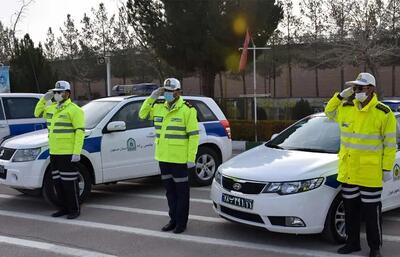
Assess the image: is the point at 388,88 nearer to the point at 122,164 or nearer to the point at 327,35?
the point at 327,35

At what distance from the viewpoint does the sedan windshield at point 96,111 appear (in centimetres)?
853

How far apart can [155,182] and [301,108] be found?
40.0 feet

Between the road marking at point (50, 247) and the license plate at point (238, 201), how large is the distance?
147 centimetres

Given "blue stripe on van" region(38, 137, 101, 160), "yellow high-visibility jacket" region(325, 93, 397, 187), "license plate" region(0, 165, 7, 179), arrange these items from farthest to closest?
"blue stripe on van" region(38, 137, 101, 160) < "license plate" region(0, 165, 7, 179) < "yellow high-visibility jacket" region(325, 93, 397, 187)

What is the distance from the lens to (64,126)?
287 inches

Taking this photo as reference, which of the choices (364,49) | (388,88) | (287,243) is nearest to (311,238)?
(287,243)

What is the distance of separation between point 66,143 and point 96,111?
66.0 inches

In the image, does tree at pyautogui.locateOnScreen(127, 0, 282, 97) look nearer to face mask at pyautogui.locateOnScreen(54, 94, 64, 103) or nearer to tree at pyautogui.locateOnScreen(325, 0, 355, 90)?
tree at pyautogui.locateOnScreen(325, 0, 355, 90)

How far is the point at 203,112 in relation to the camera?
9875mm

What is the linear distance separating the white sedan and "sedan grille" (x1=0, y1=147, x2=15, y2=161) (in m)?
3.43

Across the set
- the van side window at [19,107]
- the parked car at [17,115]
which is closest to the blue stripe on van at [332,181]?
the parked car at [17,115]

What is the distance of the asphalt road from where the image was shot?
578cm

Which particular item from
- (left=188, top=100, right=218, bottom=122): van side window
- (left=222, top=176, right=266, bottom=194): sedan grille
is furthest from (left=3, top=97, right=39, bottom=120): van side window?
(left=222, top=176, right=266, bottom=194): sedan grille

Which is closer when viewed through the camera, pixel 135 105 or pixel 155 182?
pixel 135 105
